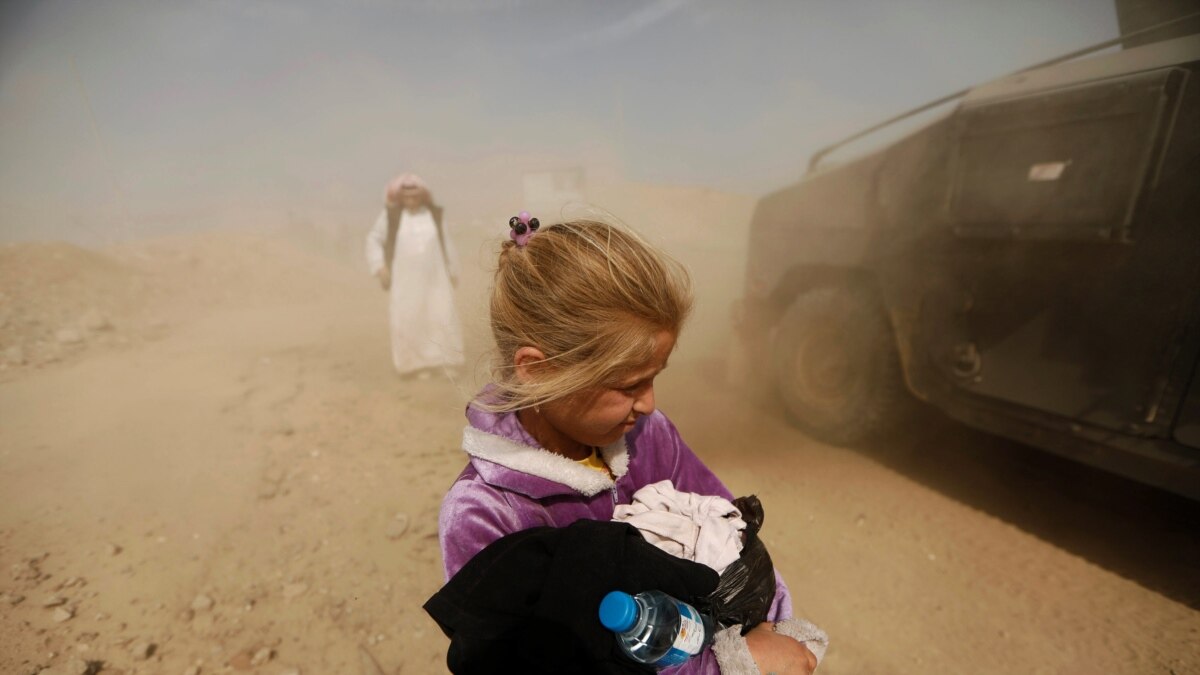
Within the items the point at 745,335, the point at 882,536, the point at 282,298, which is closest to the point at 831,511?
the point at 882,536

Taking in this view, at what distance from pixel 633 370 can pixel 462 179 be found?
20.1 meters

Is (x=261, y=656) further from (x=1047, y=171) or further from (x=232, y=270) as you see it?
(x=232, y=270)

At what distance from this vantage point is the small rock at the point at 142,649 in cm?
200

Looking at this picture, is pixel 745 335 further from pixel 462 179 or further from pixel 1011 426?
pixel 462 179

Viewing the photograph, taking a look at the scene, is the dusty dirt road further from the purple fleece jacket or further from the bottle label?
the bottle label

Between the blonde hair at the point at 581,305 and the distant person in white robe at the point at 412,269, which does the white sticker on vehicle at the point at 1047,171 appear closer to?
the blonde hair at the point at 581,305

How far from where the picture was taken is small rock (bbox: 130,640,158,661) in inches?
78.5

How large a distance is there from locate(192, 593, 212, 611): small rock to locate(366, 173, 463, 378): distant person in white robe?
3058 millimetres

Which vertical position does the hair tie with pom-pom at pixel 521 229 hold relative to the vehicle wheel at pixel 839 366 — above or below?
above

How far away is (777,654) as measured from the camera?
40.3 inches

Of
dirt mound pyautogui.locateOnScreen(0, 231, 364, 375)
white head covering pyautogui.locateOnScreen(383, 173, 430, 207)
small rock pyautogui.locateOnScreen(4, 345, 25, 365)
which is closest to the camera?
small rock pyautogui.locateOnScreen(4, 345, 25, 365)

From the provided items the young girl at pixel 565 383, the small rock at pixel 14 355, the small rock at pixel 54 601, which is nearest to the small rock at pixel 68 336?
the small rock at pixel 14 355

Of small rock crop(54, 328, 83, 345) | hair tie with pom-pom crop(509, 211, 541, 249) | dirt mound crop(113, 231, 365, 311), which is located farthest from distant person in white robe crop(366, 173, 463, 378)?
dirt mound crop(113, 231, 365, 311)

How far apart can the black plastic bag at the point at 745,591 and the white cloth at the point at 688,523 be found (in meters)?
0.02
